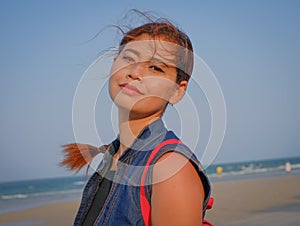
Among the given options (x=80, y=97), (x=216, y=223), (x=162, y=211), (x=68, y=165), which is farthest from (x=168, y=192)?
(x=216, y=223)

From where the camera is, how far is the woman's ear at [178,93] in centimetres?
165

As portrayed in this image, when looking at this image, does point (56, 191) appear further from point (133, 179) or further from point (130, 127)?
→ point (133, 179)

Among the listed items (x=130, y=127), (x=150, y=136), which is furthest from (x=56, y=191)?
(x=150, y=136)

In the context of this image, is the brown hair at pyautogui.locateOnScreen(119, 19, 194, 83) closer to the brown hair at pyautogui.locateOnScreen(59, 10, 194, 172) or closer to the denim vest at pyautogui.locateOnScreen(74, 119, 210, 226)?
the brown hair at pyautogui.locateOnScreen(59, 10, 194, 172)

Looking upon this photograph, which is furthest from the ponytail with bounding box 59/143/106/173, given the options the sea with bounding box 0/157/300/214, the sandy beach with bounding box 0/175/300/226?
the sandy beach with bounding box 0/175/300/226

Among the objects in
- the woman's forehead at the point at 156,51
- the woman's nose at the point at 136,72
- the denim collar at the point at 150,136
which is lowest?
the denim collar at the point at 150,136

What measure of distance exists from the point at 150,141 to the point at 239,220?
988 centimetres

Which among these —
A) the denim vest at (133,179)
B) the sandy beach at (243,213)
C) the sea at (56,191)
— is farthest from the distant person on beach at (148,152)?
the sandy beach at (243,213)

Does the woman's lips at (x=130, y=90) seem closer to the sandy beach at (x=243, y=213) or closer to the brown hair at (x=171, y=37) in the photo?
the brown hair at (x=171, y=37)

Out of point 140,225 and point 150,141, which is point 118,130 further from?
point 140,225

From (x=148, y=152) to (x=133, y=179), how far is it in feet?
0.29

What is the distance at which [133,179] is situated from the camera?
1.46 metres

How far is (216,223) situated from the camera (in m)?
10.7

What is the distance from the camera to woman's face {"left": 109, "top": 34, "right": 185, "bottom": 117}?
1.54 metres
